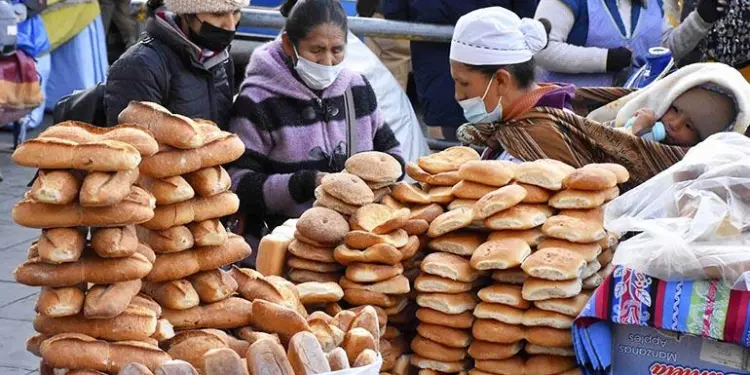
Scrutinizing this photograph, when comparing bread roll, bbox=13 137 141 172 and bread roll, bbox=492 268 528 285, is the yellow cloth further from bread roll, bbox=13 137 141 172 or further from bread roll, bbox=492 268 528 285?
bread roll, bbox=13 137 141 172

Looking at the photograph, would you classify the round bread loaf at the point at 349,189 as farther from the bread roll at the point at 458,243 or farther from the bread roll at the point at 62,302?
the bread roll at the point at 62,302

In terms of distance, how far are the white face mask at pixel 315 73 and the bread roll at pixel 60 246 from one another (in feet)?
6.22

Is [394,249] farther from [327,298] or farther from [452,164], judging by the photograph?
[452,164]

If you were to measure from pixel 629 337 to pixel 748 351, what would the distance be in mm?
330

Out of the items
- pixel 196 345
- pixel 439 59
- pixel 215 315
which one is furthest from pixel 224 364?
pixel 439 59

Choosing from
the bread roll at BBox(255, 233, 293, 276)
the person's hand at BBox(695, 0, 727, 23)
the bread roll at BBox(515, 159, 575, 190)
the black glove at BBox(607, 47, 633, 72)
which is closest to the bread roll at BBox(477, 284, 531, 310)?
the bread roll at BBox(515, 159, 575, 190)

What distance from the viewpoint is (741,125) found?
3.79 metres

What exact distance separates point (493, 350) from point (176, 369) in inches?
43.6

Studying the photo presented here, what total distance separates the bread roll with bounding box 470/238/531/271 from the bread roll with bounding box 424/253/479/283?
4cm

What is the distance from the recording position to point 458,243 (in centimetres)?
332

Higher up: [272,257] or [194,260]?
[194,260]

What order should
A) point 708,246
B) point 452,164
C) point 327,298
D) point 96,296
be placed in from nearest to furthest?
point 96,296 → point 708,246 → point 327,298 → point 452,164

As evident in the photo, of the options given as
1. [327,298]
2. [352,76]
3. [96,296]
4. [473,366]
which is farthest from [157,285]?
[352,76]

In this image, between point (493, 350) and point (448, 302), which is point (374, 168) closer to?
point (448, 302)
